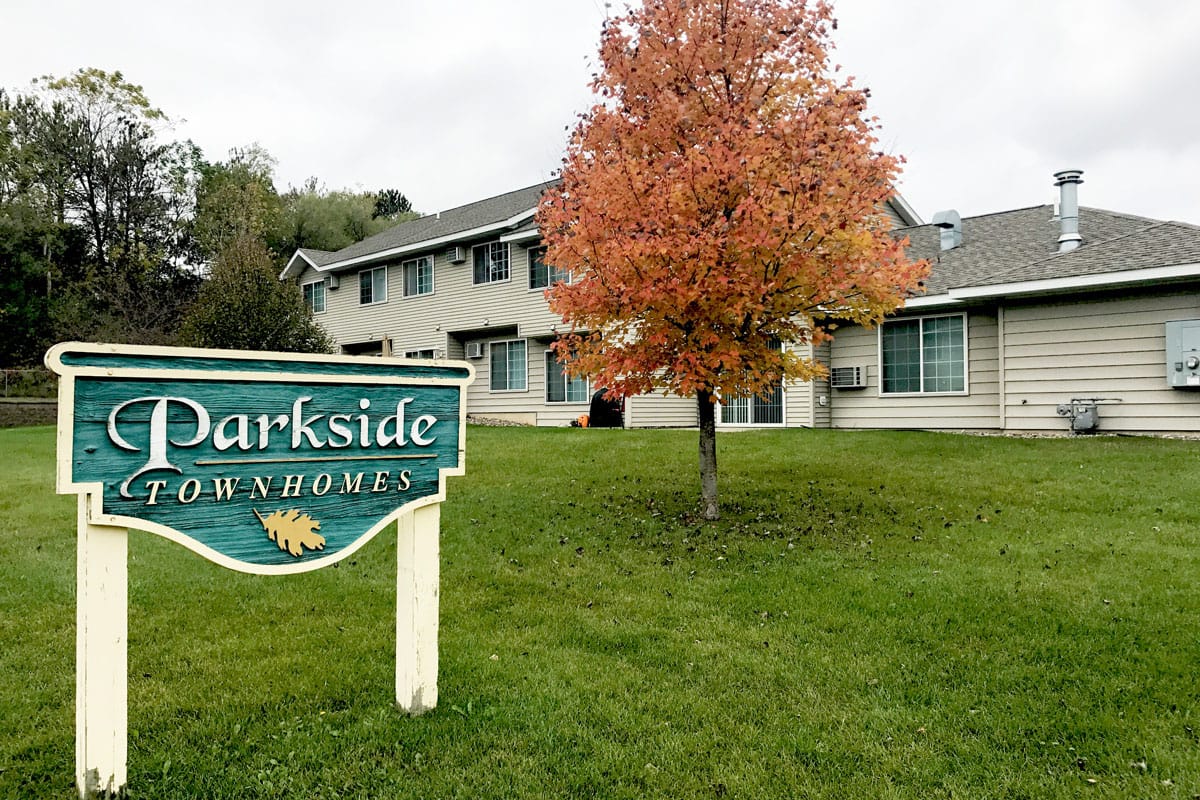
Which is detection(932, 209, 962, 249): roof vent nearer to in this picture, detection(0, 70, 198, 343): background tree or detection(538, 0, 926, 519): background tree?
detection(538, 0, 926, 519): background tree

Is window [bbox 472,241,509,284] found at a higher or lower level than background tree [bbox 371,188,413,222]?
lower

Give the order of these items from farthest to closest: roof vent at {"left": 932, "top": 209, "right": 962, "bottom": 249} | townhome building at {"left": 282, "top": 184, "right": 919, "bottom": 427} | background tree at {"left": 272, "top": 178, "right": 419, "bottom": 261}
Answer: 1. background tree at {"left": 272, "top": 178, "right": 419, "bottom": 261}
2. townhome building at {"left": 282, "top": 184, "right": 919, "bottom": 427}
3. roof vent at {"left": 932, "top": 209, "right": 962, "bottom": 249}

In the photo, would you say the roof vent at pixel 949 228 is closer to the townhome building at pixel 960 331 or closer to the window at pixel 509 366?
the townhome building at pixel 960 331

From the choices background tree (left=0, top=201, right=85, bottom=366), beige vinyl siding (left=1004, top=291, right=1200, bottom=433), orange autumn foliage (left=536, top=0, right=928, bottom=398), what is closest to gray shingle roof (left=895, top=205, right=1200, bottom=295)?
beige vinyl siding (left=1004, top=291, right=1200, bottom=433)

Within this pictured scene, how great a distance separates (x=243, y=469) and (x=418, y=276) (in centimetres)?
1991

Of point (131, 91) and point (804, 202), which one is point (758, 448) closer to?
point (804, 202)

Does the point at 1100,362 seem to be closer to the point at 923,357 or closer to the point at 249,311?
the point at 923,357

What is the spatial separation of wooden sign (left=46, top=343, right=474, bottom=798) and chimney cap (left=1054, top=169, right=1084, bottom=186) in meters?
14.2

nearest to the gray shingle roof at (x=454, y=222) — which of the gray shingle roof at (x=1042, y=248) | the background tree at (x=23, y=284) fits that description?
the gray shingle roof at (x=1042, y=248)

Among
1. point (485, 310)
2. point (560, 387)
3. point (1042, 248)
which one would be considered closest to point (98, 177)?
point (485, 310)

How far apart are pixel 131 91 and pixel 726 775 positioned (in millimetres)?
39455

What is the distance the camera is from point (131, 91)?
33.0m

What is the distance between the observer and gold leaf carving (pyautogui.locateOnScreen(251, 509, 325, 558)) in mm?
2943

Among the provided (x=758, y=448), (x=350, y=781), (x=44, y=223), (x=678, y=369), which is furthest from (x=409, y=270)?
(x=350, y=781)
